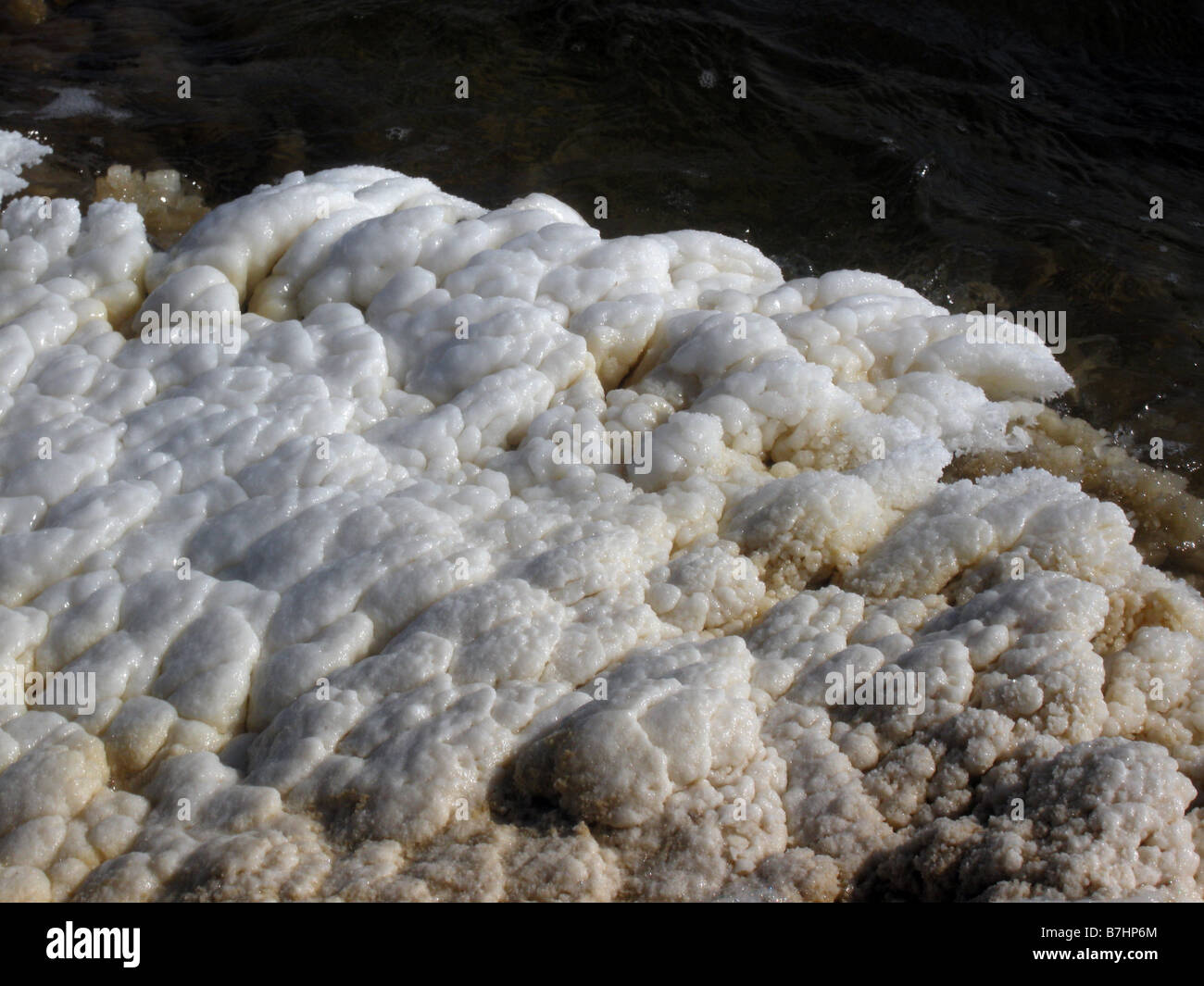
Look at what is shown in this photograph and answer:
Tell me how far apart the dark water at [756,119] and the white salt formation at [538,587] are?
81.7 inches

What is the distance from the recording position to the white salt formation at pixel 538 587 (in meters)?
2.61

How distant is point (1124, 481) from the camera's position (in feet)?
13.5

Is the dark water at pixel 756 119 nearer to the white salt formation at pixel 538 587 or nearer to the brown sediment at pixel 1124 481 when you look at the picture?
the brown sediment at pixel 1124 481

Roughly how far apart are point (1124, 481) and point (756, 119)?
3.88 m

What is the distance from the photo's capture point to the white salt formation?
2611 millimetres

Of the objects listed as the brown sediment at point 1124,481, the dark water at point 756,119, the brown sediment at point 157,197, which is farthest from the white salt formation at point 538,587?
the dark water at point 756,119

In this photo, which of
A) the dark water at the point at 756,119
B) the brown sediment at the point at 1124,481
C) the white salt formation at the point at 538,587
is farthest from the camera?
the dark water at the point at 756,119

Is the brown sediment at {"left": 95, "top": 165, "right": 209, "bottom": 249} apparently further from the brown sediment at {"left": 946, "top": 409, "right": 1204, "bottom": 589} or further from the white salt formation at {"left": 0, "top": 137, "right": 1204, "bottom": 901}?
the brown sediment at {"left": 946, "top": 409, "right": 1204, "bottom": 589}

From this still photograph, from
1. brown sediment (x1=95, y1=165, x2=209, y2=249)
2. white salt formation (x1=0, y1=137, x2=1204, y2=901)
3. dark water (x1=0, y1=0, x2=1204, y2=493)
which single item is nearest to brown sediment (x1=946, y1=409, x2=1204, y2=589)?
white salt formation (x1=0, y1=137, x2=1204, y2=901)

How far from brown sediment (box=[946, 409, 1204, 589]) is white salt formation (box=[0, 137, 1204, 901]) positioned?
0.35 ft

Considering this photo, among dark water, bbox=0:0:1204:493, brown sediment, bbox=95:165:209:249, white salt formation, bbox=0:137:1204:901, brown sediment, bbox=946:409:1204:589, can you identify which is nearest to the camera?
white salt formation, bbox=0:137:1204:901
